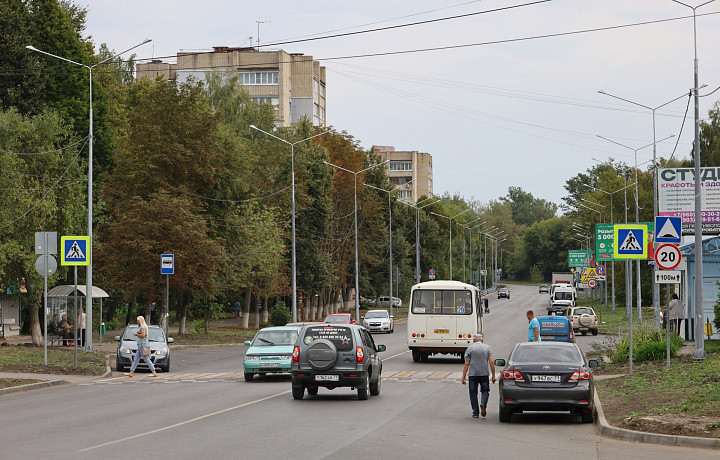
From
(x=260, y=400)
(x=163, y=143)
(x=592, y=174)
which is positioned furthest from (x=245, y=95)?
(x=592, y=174)

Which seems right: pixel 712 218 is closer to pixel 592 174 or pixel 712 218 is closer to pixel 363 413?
pixel 363 413

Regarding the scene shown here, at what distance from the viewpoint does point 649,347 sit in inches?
1116

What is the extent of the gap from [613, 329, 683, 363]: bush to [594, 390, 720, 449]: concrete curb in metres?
12.6

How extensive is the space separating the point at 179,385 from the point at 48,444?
12.3m

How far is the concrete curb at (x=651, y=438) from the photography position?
1325cm

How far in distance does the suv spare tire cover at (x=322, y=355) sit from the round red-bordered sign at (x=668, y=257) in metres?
8.12

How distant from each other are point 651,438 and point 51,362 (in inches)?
860

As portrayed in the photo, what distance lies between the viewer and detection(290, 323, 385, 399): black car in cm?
2073

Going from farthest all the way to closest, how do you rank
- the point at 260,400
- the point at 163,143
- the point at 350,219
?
the point at 350,219 < the point at 163,143 < the point at 260,400

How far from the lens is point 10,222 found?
3978 cm

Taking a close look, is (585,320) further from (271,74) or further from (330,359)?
(271,74)

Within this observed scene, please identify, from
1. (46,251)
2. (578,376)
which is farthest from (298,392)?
(46,251)

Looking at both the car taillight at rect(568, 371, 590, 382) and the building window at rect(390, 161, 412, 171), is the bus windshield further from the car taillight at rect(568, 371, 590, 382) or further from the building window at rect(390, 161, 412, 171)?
the building window at rect(390, 161, 412, 171)

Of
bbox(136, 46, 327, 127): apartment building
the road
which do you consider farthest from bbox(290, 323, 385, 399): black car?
bbox(136, 46, 327, 127): apartment building
